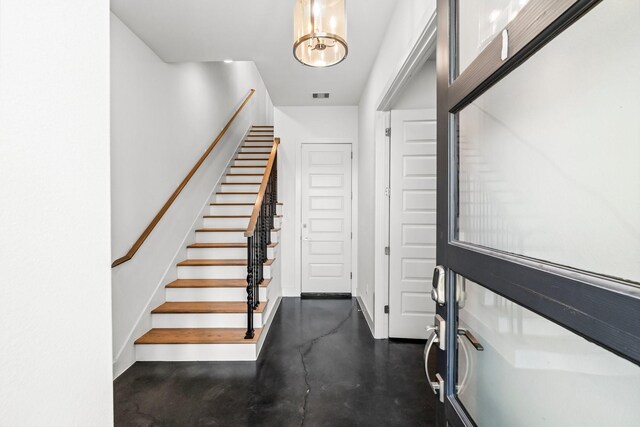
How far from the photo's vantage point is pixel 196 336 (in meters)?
2.55

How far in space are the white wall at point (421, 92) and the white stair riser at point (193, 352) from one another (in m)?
2.57

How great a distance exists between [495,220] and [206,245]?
3.29 m

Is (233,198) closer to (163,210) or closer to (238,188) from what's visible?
(238,188)

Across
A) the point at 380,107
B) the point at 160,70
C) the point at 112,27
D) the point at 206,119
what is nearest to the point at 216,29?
the point at 112,27

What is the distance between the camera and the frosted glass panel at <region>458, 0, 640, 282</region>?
0.42 m

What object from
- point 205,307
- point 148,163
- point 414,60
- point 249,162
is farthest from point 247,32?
point 249,162

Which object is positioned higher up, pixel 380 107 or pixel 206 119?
pixel 206 119

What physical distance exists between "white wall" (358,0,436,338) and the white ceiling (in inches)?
6.4

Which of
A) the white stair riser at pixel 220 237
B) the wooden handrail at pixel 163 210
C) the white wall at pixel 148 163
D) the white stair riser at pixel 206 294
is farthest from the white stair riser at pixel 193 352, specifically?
the white stair riser at pixel 220 237

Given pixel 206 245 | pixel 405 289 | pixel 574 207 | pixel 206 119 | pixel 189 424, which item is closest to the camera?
pixel 574 207

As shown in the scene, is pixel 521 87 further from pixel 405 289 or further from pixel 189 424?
pixel 405 289

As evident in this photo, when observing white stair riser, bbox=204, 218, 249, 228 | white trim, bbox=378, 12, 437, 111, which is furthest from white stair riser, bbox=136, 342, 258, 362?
white trim, bbox=378, 12, 437, 111

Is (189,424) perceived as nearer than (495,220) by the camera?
No

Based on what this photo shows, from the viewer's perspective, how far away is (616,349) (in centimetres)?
41
